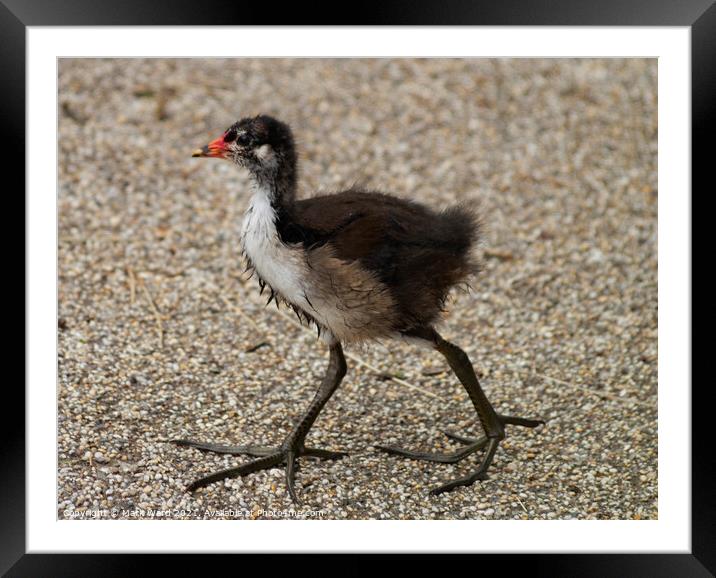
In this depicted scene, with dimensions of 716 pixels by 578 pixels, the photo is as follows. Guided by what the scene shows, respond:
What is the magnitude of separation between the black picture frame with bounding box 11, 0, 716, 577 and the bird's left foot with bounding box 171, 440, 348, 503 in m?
0.62

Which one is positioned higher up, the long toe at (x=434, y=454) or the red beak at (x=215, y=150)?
the red beak at (x=215, y=150)

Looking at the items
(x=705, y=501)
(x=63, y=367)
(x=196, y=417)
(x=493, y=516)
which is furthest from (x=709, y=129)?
(x=63, y=367)

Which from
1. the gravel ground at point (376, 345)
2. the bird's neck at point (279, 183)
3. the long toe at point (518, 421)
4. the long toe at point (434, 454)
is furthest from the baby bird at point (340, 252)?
the long toe at point (518, 421)

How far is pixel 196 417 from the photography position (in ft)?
16.7

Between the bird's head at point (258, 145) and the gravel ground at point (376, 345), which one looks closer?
the bird's head at point (258, 145)

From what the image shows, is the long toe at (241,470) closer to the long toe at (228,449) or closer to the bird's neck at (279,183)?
the long toe at (228,449)

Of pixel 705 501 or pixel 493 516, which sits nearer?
pixel 705 501

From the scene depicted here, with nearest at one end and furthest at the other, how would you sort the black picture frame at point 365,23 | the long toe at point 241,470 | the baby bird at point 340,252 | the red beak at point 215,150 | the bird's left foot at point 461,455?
the black picture frame at point 365,23, the baby bird at point 340,252, the red beak at point 215,150, the long toe at point 241,470, the bird's left foot at point 461,455

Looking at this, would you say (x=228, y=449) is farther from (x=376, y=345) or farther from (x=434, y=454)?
(x=376, y=345)

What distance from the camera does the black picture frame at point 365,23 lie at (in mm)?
3895

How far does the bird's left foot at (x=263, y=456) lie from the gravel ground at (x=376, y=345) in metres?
0.05

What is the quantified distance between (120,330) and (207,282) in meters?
0.74

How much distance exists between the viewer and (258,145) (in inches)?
173

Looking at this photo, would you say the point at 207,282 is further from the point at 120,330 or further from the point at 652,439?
the point at 652,439
